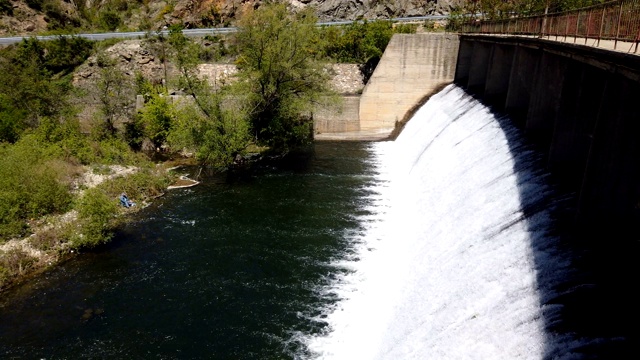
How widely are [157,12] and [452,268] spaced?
51820 mm

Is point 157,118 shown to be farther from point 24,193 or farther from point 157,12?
point 157,12

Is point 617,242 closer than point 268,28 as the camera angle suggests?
Yes

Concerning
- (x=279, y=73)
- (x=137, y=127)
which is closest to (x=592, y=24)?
(x=279, y=73)

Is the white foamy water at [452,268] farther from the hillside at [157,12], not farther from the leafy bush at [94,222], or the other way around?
the hillside at [157,12]

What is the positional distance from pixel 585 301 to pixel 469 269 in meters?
3.11

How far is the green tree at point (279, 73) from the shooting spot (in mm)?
22531

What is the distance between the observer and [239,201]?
64.4 feet

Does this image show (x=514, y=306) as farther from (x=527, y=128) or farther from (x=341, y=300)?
(x=527, y=128)

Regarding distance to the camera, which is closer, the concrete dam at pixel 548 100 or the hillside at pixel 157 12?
the concrete dam at pixel 548 100

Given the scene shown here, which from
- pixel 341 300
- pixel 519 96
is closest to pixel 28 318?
pixel 341 300

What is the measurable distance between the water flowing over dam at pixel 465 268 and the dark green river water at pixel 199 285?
1037mm

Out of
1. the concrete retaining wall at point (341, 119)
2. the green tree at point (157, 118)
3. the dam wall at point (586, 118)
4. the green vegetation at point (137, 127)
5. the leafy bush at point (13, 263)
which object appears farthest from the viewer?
the concrete retaining wall at point (341, 119)

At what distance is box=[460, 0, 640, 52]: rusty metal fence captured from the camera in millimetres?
8938

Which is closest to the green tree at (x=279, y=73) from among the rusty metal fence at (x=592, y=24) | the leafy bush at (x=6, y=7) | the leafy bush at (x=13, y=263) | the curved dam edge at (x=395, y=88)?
the curved dam edge at (x=395, y=88)
